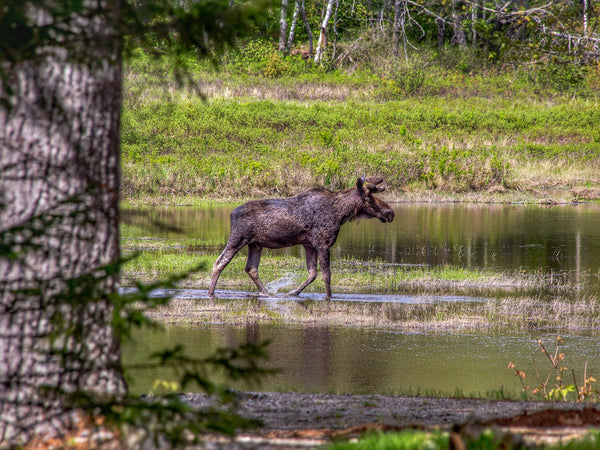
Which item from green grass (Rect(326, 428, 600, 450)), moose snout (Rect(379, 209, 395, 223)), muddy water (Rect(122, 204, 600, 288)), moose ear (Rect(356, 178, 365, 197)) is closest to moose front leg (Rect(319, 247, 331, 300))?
moose ear (Rect(356, 178, 365, 197))

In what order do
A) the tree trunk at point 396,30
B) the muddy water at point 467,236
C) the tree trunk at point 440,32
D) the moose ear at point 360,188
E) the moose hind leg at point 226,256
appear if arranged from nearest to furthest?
the moose hind leg at point 226,256, the moose ear at point 360,188, the muddy water at point 467,236, the tree trunk at point 396,30, the tree trunk at point 440,32

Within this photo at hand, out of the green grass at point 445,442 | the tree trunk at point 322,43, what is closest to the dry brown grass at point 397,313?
the green grass at point 445,442

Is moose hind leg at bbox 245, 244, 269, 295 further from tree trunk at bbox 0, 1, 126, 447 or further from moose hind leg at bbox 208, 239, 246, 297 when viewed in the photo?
tree trunk at bbox 0, 1, 126, 447

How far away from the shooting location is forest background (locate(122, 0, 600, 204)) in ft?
122

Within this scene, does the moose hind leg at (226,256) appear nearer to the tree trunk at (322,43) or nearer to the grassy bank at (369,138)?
the grassy bank at (369,138)

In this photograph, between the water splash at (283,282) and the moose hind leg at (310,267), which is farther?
the water splash at (283,282)

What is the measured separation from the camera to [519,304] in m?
15.0

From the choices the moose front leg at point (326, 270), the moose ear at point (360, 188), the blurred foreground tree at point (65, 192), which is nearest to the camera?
the blurred foreground tree at point (65, 192)

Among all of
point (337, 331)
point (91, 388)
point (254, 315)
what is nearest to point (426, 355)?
point (337, 331)

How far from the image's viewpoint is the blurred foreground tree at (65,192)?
5328 millimetres

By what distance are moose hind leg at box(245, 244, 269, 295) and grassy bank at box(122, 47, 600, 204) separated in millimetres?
16822

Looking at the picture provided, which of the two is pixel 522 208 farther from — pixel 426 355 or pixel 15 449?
pixel 15 449

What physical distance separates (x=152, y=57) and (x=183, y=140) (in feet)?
120

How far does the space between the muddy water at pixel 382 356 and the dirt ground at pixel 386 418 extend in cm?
139
